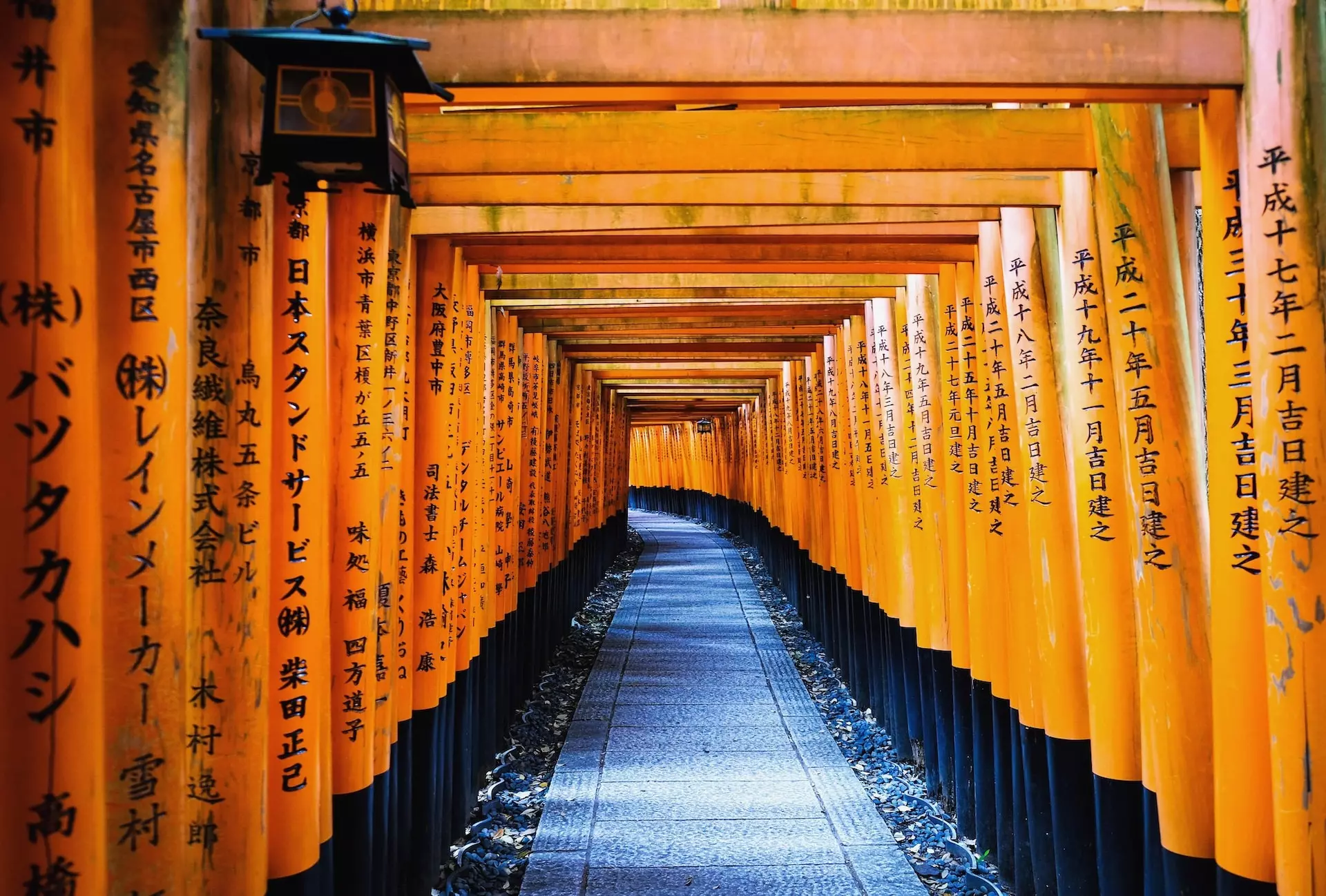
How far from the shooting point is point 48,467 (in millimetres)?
1861

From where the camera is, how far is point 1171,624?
3.42m

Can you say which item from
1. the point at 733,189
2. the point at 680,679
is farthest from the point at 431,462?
the point at 680,679

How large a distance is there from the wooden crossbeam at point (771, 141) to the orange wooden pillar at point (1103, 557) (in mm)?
339

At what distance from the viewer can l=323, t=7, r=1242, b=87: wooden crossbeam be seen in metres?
2.83

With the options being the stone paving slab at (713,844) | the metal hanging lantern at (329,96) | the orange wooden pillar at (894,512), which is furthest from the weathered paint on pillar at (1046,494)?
the metal hanging lantern at (329,96)

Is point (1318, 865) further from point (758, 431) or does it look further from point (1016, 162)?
point (758, 431)

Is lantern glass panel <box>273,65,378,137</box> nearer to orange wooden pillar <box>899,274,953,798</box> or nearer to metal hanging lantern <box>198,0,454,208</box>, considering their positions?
metal hanging lantern <box>198,0,454,208</box>

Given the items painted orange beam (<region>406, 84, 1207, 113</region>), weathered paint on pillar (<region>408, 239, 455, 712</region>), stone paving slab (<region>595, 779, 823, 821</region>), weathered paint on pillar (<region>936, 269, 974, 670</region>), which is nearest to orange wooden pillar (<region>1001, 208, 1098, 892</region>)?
weathered paint on pillar (<region>936, 269, 974, 670</region>)

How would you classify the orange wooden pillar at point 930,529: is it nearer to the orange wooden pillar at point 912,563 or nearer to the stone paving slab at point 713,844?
the orange wooden pillar at point 912,563

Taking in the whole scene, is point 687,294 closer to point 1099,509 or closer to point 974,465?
point 974,465

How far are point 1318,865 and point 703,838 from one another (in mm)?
3588

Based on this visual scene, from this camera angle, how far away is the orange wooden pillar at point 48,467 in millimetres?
1827

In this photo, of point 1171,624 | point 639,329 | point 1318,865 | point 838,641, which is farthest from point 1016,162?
point 838,641

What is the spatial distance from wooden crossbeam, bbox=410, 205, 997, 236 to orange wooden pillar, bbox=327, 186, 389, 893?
46.6 inches
